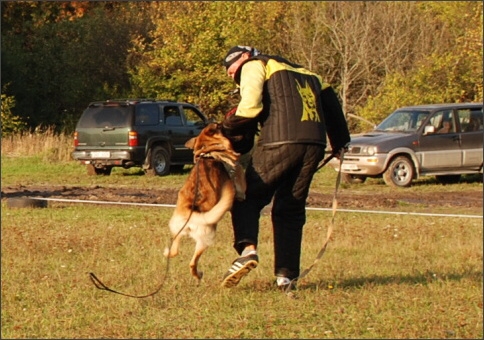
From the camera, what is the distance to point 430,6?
33.1 meters

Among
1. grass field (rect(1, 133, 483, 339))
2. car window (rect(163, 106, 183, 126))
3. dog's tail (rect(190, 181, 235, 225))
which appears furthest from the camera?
car window (rect(163, 106, 183, 126))

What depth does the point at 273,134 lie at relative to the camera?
23.3ft

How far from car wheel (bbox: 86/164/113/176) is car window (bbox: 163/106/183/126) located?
6.25ft

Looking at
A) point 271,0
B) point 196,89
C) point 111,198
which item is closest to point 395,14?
point 271,0

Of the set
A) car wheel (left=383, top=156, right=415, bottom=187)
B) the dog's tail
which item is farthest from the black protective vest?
car wheel (left=383, top=156, right=415, bottom=187)

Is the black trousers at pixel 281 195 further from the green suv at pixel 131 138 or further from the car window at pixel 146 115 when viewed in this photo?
the car window at pixel 146 115

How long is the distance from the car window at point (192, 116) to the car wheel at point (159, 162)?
164cm

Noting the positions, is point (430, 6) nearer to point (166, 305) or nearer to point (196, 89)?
point (196, 89)

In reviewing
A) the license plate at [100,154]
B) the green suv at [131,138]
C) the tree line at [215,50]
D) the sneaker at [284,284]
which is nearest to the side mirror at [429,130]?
the green suv at [131,138]

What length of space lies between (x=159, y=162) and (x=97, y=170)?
1.56 m

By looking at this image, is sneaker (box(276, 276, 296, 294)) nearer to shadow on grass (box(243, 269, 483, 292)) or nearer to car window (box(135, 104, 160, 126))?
shadow on grass (box(243, 269, 483, 292))

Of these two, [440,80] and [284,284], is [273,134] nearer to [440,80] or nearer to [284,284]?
[284,284]

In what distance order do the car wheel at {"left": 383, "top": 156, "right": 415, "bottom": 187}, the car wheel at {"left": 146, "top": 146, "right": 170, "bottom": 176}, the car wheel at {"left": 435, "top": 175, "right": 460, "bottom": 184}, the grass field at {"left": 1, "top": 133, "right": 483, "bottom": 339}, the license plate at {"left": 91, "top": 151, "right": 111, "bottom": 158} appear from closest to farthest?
the grass field at {"left": 1, "top": 133, "right": 483, "bottom": 339}, the car wheel at {"left": 383, "top": 156, "right": 415, "bottom": 187}, the car wheel at {"left": 435, "top": 175, "right": 460, "bottom": 184}, the license plate at {"left": 91, "top": 151, "right": 111, "bottom": 158}, the car wheel at {"left": 146, "top": 146, "right": 170, "bottom": 176}

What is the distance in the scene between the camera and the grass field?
6109 millimetres
